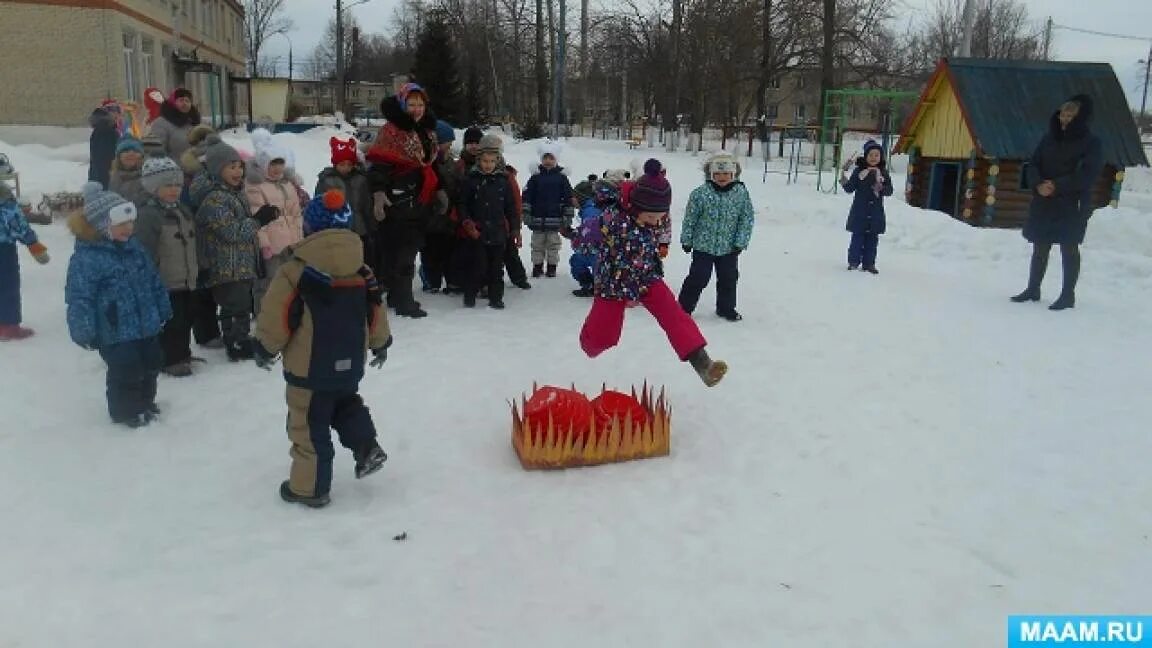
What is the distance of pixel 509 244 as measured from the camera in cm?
908

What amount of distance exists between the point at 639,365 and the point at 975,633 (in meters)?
3.72

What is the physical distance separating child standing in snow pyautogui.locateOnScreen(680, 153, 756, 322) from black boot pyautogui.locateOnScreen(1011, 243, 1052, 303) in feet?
10.6

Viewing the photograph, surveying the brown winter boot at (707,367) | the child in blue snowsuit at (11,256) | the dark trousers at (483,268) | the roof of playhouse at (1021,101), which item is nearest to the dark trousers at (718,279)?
the dark trousers at (483,268)

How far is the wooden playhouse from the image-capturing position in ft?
55.1

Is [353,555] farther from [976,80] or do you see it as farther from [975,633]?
[976,80]

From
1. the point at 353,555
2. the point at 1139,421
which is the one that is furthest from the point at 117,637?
the point at 1139,421

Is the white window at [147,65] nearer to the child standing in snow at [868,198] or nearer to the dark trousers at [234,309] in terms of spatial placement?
the dark trousers at [234,309]

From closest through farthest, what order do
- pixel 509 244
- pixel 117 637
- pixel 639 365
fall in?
pixel 117 637 < pixel 639 365 < pixel 509 244

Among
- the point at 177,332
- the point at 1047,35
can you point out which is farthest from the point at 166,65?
the point at 1047,35

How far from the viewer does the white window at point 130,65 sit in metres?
25.6

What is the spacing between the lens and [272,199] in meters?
7.11

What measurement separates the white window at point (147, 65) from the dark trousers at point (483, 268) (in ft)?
78.7

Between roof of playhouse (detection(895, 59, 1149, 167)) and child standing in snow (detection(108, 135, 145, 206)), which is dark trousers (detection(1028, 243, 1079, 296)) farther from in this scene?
roof of playhouse (detection(895, 59, 1149, 167))

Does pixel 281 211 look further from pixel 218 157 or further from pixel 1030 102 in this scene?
pixel 1030 102
